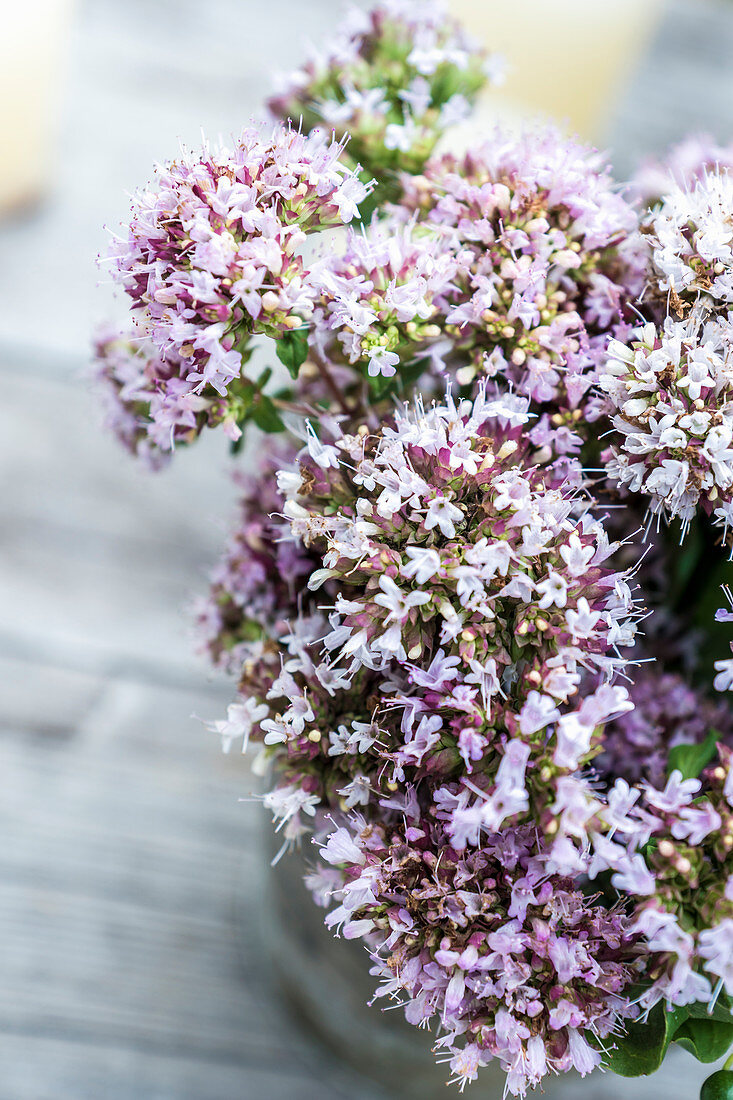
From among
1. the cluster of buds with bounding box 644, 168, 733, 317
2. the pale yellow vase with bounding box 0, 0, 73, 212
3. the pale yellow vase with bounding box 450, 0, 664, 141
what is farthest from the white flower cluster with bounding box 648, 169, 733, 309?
the pale yellow vase with bounding box 0, 0, 73, 212

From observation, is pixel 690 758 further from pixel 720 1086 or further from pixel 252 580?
pixel 252 580

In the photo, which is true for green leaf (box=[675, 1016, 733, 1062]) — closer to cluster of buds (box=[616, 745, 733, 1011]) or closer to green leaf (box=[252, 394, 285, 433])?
cluster of buds (box=[616, 745, 733, 1011])

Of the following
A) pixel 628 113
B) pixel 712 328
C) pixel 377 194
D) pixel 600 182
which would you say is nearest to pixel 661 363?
pixel 712 328

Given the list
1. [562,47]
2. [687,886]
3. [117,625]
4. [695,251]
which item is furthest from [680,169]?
[562,47]

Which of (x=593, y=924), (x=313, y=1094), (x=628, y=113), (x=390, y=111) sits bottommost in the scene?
(x=313, y=1094)

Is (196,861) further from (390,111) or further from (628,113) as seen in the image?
(628,113)

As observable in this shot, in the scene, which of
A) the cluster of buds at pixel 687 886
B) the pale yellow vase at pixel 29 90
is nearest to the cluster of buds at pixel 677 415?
the cluster of buds at pixel 687 886
